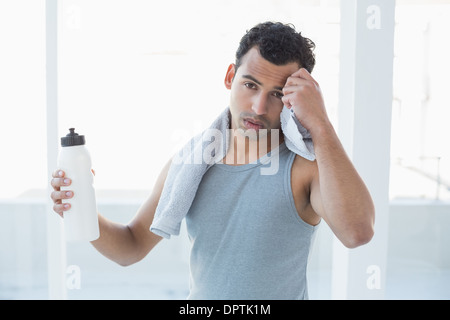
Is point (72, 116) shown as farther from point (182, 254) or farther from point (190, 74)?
point (182, 254)

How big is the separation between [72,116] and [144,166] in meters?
0.43

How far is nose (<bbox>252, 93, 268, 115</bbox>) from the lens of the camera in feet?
3.07

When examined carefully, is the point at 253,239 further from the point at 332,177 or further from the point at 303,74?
the point at 303,74

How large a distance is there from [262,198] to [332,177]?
0.17 metres

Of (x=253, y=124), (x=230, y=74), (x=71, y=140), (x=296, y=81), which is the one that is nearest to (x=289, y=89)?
(x=296, y=81)

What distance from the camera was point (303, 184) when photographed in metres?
0.93

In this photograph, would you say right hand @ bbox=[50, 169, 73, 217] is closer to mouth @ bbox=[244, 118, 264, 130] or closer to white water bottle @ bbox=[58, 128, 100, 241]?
white water bottle @ bbox=[58, 128, 100, 241]

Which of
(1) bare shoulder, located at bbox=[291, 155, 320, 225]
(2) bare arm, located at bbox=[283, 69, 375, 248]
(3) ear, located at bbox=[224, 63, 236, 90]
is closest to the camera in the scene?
(2) bare arm, located at bbox=[283, 69, 375, 248]

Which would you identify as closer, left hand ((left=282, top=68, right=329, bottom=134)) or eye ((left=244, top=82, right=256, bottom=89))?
left hand ((left=282, top=68, right=329, bottom=134))

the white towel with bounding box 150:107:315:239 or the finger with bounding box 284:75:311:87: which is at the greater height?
the finger with bounding box 284:75:311:87

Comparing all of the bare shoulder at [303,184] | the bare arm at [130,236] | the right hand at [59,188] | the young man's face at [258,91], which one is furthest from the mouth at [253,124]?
the right hand at [59,188]

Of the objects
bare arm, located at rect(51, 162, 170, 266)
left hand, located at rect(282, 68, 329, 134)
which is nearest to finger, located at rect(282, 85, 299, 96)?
left hand, located at rect(282, 68, 329, 134)

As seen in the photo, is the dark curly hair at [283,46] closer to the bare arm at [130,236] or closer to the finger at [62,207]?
the bare arm at [130,236]
